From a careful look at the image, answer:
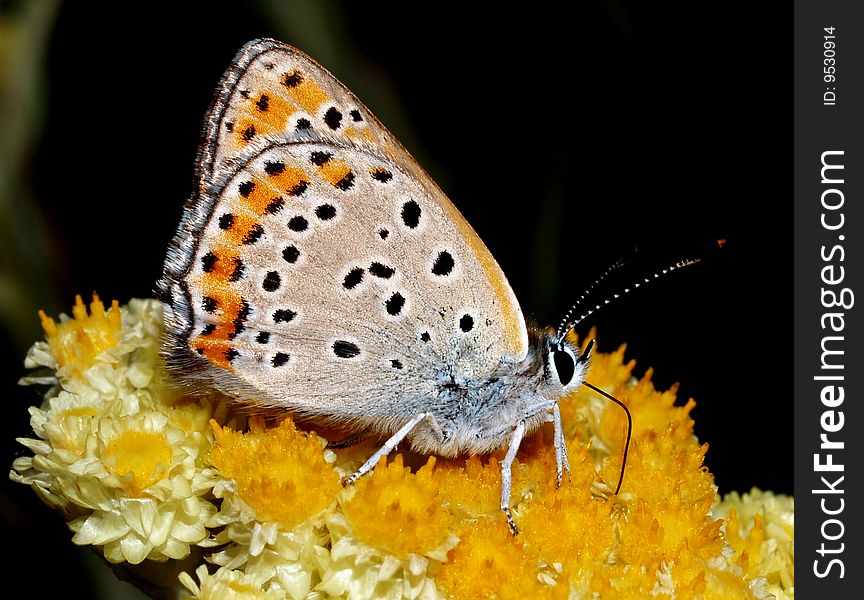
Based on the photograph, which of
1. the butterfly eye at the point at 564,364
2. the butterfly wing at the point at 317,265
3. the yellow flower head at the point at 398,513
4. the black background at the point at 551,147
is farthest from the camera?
the black background at the point at 551,147

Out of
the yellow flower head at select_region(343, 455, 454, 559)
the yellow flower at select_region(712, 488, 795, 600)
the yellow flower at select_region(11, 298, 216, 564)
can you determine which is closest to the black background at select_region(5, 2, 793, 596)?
the yellow flower at select_region(712, 488, 795, 600)

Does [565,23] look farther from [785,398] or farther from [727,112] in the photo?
[785,398]

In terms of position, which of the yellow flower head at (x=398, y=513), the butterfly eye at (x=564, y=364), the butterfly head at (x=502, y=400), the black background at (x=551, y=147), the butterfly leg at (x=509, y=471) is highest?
the black background at (x=551, y=147)

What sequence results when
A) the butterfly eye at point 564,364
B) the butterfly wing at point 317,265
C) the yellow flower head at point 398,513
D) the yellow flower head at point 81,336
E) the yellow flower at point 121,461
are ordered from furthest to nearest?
the yellow flower head at point 81,336 → the butterfly eye at point 564,364 → the butterfly wing at point 317,265 → the yellow flower at point 121,461 → the yellow flower head at point 398,513

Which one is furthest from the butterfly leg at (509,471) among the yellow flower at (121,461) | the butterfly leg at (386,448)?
the yellow flower at (121,461)

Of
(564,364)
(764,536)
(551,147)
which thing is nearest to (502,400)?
(564,364)

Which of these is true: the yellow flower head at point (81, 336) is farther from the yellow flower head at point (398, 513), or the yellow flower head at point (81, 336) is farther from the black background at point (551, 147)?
the black background at point (551, 147)

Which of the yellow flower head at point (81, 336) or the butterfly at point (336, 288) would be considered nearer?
the butterfly at point (336, 288)
